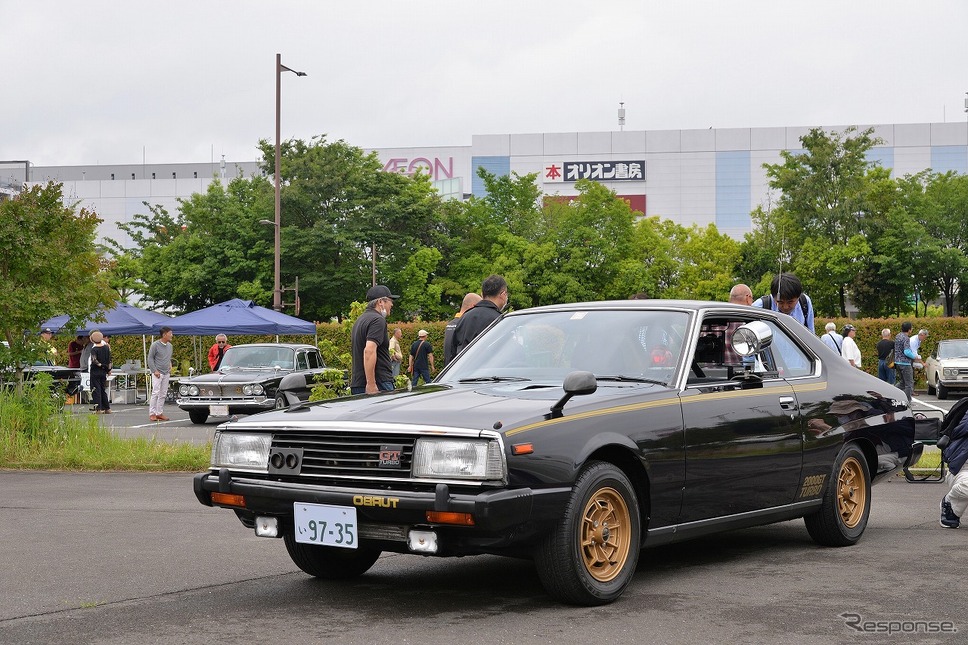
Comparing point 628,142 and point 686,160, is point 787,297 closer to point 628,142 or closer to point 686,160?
point 628,142

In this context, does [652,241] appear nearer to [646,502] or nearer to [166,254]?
[166,254]

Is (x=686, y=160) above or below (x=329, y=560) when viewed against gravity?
above

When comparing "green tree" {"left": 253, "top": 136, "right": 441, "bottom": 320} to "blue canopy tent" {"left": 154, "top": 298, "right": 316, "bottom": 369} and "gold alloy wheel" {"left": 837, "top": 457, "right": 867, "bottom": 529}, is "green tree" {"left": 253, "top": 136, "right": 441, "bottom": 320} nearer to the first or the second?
"blue canopy tent" {"left": 154, "top": 298, "right": 316, "bottom": 369}

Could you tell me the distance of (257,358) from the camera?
23266 mm

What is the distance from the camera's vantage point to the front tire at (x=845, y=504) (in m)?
7.43

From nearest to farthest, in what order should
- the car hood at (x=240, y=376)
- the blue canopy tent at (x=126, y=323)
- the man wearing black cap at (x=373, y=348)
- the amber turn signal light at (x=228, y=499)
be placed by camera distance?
the amber turn signal light at (x=228, y=499), the man wearing black cap at (x=373, y=348), the car hood at (x=240, y=376), the blue canopy tent at (x=126, y=323)

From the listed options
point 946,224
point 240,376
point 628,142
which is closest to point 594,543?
point 240,376

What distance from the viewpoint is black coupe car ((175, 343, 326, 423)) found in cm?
→ 2178

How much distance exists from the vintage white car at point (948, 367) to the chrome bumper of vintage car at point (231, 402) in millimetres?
17970

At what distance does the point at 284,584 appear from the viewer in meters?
6.48

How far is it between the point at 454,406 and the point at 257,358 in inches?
710

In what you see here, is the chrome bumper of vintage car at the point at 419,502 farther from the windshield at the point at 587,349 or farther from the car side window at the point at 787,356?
the car side window at the point at 787,356

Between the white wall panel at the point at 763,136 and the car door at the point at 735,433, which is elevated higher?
the white wall panel at the point at 763,136

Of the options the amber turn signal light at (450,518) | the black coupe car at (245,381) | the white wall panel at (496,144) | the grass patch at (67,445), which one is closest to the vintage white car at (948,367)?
the black coupe car at (245,381)
